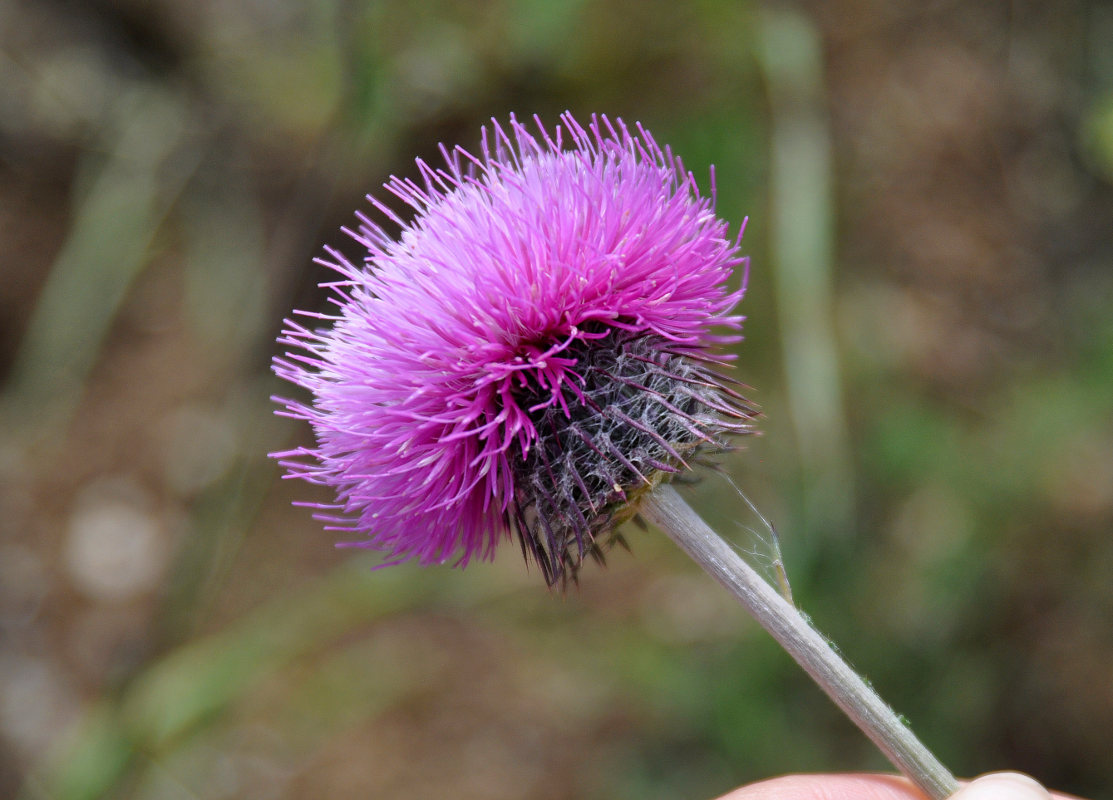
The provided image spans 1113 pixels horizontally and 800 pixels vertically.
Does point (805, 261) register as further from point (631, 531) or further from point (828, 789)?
point (828, 789)

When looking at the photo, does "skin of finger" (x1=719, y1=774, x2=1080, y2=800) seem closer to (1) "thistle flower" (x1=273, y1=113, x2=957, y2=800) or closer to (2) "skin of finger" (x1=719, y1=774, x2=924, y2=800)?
(2) "skin of finger" (x1=719, y1=774, x2=924, y2=800)

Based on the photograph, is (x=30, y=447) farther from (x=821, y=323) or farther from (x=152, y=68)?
(x=821, y=323)

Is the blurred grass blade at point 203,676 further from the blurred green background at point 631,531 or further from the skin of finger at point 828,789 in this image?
the skin of finger at point 828,789

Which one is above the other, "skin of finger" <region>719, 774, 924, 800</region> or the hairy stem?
the hairy stem

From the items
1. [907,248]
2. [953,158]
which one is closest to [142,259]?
[907,248]

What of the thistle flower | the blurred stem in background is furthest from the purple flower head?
the blurred stem in background

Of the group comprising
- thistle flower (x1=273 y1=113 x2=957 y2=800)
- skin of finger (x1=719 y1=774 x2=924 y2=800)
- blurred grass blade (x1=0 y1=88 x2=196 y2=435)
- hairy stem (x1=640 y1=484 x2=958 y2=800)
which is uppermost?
blurred grass blade (x1=0 y1=88 x2=196 y2=435)
